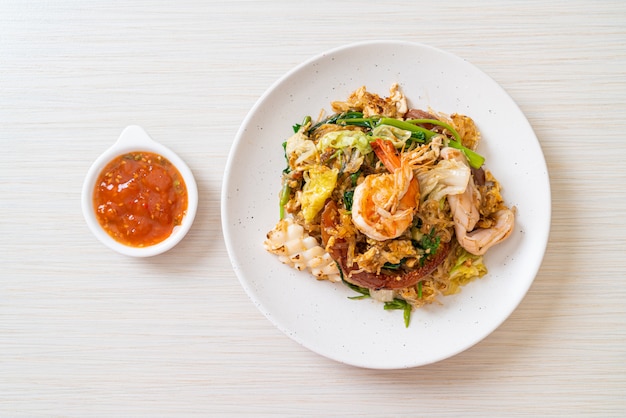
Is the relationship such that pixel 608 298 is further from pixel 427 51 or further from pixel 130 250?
pixel 130 250

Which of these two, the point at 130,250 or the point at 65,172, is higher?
the point at 65,172

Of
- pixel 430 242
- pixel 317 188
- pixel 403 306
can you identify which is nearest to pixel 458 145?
pixel 430 242

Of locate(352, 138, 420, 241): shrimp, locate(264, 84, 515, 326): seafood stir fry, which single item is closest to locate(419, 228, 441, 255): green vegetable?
locate(264, 84, 515, 326): seafood stir fry

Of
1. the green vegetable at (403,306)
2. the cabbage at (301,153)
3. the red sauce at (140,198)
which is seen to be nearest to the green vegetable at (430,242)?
the green vegetable at (403,306)

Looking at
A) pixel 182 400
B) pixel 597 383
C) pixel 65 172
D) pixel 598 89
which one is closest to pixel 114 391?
pixel 182 400

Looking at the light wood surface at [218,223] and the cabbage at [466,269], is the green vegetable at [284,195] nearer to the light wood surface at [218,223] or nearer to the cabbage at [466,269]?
the light wood surface at [218,223]

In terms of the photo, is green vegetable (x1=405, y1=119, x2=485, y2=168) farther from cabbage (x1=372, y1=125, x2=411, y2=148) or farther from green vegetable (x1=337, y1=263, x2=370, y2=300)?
green vegetable (x1=337, y1=263, x2=370, y2=300)
